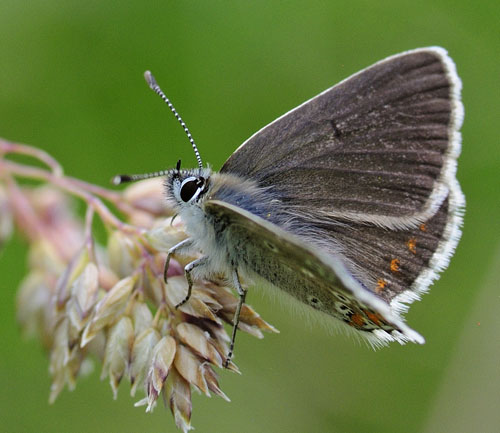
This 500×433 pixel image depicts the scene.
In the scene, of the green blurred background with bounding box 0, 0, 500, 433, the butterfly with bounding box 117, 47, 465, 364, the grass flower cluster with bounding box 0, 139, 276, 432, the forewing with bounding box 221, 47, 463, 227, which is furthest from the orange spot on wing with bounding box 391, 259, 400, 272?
the green blurred background with bounding box 0, 0, 500, 433

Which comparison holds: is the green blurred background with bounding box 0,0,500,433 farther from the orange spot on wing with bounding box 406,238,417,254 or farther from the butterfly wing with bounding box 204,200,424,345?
the orange spot on wing with bounding box 406,238,417,254

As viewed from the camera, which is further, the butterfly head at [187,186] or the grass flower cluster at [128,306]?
the butterfly head at [187,186]

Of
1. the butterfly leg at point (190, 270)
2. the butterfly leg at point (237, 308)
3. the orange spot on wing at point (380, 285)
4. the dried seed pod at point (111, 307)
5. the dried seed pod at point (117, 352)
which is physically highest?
the dried seed pod at point (111, 307)

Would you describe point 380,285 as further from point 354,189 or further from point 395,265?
point 354,189

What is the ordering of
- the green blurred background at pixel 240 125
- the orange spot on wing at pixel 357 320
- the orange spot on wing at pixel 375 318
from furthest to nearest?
the green blurred background at pixel 240 125, the orange spot on wing at pixel 357 320, the orange spot on wing at pixel 375 318

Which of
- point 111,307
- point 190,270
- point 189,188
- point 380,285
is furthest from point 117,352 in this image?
point 380,285

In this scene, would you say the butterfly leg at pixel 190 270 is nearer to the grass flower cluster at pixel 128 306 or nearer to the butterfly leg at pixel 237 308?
the grass flower cluster at pixel 128 306

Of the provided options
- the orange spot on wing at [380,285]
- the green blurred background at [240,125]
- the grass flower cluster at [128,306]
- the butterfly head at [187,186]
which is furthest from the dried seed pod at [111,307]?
the green blurred background at [240,125]

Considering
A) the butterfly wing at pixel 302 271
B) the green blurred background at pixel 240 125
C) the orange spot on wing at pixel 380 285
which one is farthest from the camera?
the green blurred background at pixel 240 125
